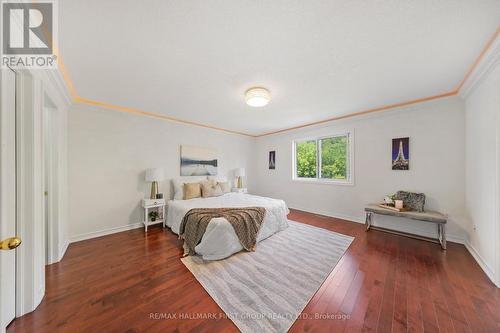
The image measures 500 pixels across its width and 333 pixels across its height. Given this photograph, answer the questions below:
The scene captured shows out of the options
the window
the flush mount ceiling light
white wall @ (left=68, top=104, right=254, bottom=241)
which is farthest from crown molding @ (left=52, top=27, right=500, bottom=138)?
the flush mount ceiling light

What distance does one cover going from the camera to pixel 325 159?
4531mm

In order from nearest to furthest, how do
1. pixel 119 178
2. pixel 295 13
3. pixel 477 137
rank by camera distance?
pixel 295 13 < pixel 477 137 < pixel 119 178

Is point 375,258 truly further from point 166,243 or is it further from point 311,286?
point 166,243

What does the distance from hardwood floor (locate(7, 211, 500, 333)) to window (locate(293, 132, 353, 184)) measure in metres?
2.00

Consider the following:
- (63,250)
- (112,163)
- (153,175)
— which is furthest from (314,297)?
(112,163)

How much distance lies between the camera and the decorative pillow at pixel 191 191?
12.5ft

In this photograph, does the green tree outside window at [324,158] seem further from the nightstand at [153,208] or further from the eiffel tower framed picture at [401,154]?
the nightstand at [153,208]

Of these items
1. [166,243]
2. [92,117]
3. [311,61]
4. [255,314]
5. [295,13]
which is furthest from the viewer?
[92,117]

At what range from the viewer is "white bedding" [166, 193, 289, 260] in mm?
2340

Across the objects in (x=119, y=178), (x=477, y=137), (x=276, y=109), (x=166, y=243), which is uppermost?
(x=276, y=109)

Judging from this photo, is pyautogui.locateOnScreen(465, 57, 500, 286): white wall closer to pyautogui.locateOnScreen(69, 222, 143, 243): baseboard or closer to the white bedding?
the white bedding

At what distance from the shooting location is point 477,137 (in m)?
2.31

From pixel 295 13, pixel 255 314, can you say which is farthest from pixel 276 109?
pixel 255 314

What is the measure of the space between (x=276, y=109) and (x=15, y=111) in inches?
129
